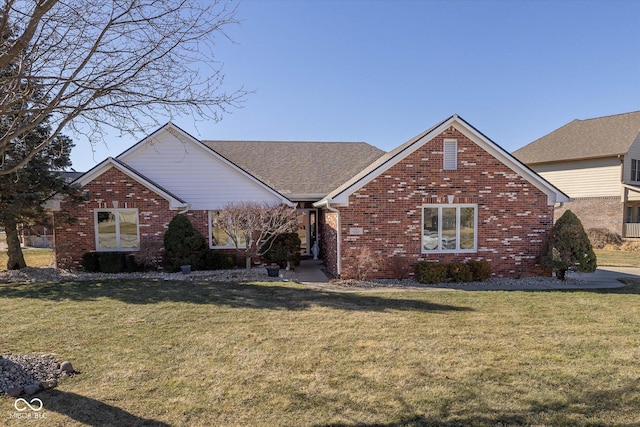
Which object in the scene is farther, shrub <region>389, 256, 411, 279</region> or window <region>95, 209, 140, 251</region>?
window <region>95, 209, 140, 251</region>

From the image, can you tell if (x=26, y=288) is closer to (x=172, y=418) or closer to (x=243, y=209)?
(x=243, y=209)

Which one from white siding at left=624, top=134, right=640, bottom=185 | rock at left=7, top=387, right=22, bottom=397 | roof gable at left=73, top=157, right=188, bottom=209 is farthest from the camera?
white siding at left=624, top=134, right=640, bottom=185

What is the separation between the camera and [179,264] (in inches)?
503

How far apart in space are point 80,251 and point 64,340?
27.8ft

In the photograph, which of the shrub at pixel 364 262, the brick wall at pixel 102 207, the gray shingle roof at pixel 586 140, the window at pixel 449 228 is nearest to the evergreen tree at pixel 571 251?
the window at pixel 449 228

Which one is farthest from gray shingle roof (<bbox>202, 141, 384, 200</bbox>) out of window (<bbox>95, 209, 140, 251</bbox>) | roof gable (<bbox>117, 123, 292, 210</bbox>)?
window (<bbox>95, 209, 140, 251</bbox>)

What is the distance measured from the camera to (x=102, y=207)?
43.7 feet

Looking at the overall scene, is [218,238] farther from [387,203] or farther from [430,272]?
[430,272]

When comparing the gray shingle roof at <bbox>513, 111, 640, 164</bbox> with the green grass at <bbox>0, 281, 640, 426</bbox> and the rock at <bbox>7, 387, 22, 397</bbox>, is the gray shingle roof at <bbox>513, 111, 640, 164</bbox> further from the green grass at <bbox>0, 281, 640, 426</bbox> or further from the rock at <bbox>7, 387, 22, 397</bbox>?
the rock at <bbox>7, 387, 22, 397</bbox>

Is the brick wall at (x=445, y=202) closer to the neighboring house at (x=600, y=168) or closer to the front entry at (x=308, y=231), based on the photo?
the front entry at (x=308, y=231)

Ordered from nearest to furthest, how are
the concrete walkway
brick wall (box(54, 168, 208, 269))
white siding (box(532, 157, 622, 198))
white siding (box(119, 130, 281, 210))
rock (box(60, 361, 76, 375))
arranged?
rock (box(60, 361, 76, 375))
the concrete walkway
brick wall (box(54, 168, 208, 269))
white siding (box(119, 130, 281, 210))
white siding (box(532, 157, 622, 198))

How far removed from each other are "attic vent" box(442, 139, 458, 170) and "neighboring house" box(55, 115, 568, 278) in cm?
3

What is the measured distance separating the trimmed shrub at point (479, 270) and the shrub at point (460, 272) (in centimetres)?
17

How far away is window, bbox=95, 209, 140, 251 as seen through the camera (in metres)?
13.5
